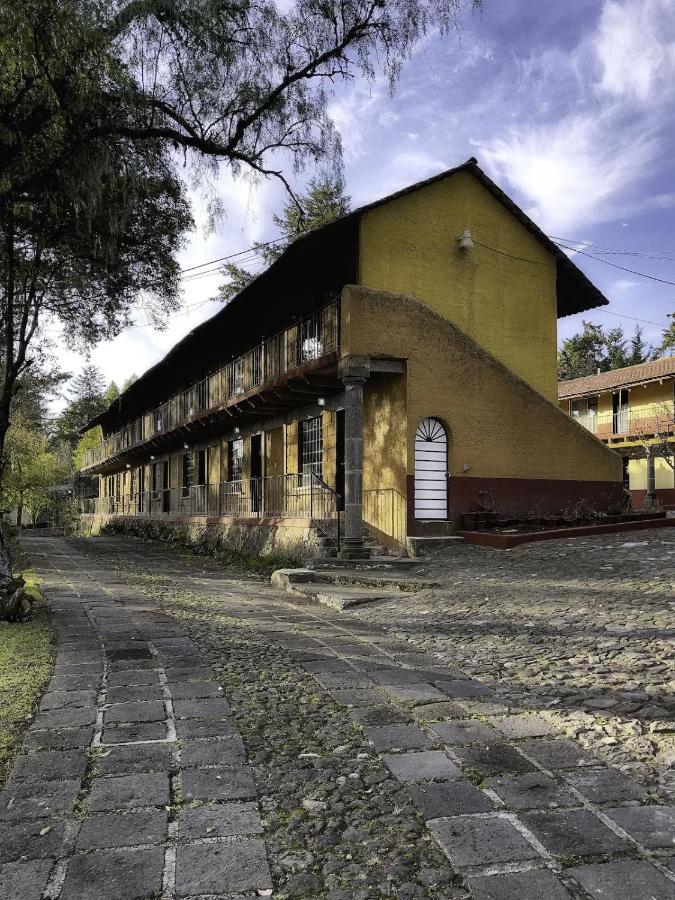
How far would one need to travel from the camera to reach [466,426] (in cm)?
1278

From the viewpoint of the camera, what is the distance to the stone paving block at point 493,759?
291cm

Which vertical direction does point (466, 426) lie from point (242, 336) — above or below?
below

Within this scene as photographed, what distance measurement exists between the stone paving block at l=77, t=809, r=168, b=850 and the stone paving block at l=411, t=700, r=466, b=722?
5.15ft

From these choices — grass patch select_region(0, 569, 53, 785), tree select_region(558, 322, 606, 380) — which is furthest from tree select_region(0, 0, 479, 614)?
tree select_region(558, 322, 606, 380)

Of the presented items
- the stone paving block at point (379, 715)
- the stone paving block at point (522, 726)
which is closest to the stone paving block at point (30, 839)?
the stone paving block at point (379, 715)

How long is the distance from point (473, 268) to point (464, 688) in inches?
480

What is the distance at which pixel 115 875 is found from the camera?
2.11 metres

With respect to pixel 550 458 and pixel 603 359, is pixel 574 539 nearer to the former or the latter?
pixel 550 458

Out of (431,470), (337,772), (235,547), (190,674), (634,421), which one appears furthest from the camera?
(634,421)

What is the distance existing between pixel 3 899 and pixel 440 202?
47.4ft

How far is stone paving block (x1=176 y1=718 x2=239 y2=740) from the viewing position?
3.33 m

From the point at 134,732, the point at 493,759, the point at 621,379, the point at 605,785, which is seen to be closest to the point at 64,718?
the point at 134,732

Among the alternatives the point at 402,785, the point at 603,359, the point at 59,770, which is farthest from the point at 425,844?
the point at 603,359

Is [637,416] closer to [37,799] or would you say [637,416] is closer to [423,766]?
[423,766]
